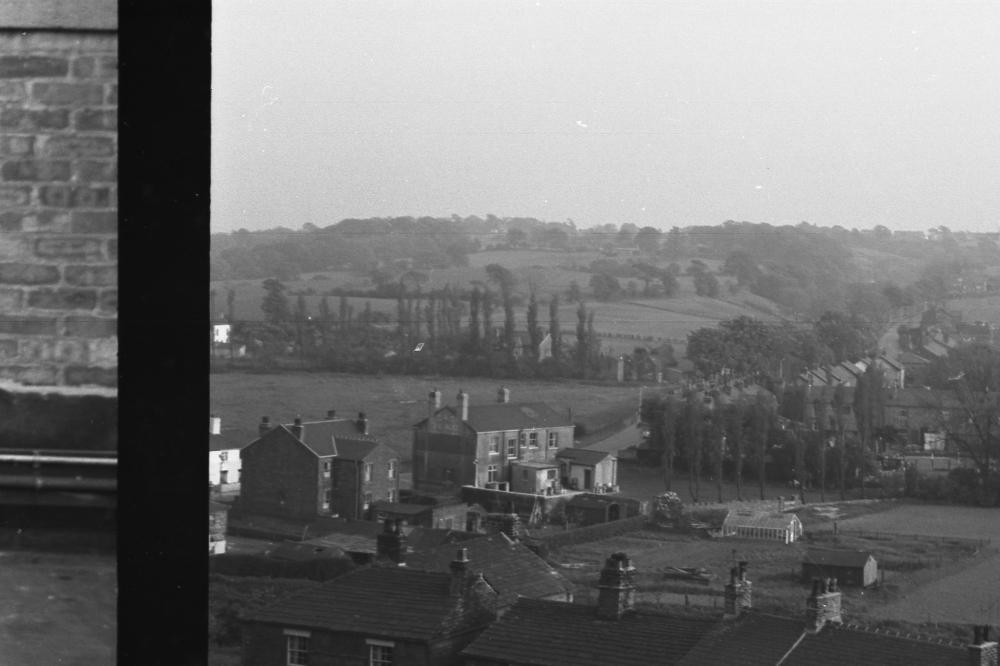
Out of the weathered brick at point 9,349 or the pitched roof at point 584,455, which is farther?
the weathered brick at point 9,349

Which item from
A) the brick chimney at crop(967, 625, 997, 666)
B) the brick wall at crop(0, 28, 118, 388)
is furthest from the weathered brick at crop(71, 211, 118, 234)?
the brick chimney at crop(967, 625, 997, 666)

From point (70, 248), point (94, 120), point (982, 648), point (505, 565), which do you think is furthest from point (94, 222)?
point (982, 648)

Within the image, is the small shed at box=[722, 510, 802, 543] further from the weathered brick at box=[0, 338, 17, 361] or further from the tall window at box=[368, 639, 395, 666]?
the weathered brick at box=[0, 338, 17, 361]

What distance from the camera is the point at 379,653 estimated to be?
229 cm

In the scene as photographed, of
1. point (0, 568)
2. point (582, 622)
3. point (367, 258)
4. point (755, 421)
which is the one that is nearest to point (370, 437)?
point (367, 258)

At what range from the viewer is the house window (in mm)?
2326

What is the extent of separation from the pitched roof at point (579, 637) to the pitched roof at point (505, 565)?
2cm

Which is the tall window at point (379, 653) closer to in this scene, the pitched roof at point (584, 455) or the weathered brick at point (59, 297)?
the pitched roof at point (584, 455)

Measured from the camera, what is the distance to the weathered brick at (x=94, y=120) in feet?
8.69

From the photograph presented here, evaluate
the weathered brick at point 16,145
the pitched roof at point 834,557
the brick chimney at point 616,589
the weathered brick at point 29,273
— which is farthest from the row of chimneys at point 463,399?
the weathered brick at point 16,145

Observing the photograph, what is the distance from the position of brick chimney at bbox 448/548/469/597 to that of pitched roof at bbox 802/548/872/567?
539 mm

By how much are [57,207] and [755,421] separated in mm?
1361

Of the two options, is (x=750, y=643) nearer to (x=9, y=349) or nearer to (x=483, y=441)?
(x=483, y=441)

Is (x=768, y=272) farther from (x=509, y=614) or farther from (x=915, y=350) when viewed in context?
(x=509, y=614)
